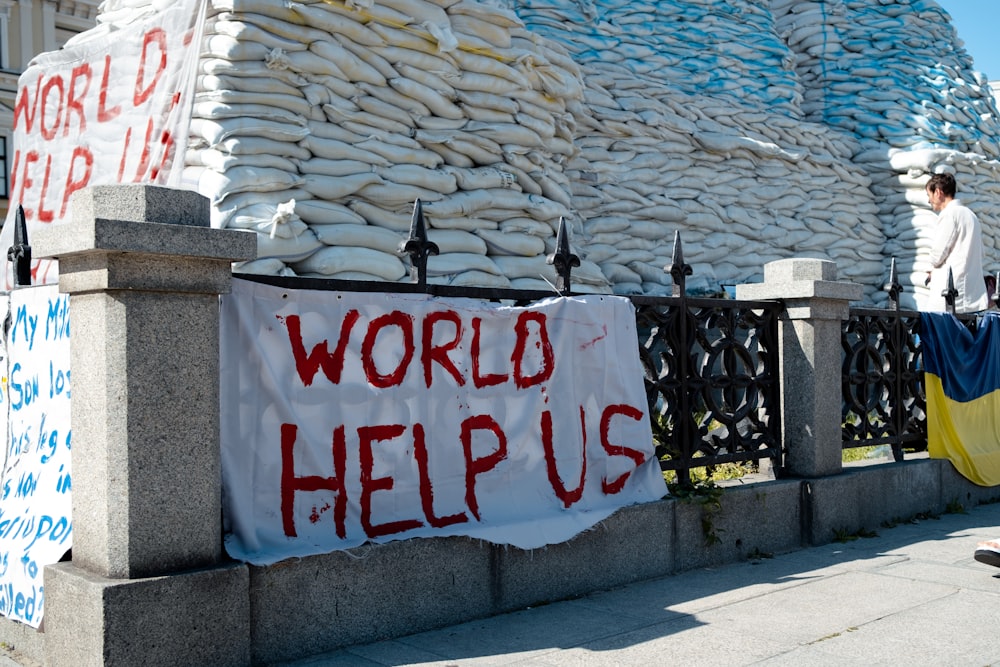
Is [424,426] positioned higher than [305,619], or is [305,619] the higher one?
[424,426]

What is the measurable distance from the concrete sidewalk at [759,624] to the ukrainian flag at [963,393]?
177cm

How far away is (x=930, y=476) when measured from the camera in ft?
20.1

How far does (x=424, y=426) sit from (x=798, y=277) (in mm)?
2420

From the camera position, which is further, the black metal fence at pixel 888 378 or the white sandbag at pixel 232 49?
the white sandbag at pixel 232 49

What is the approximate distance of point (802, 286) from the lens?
17.0ft

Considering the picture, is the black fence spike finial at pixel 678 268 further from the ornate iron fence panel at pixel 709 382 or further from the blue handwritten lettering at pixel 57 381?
the blue handwritten lettering at pixel 57 381

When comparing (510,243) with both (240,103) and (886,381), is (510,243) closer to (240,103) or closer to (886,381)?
(240,103)

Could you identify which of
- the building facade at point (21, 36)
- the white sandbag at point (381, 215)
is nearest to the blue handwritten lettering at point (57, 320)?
the white sandbag at point (381, 215)

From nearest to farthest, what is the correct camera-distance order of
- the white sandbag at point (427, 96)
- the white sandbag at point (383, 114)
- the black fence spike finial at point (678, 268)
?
the black fence spike finial at point (678, 268) < the white sandbag at point (383, 114) < the white sandbag at point (427, 96)

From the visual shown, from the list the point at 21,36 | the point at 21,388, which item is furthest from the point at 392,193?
the point at 21,36

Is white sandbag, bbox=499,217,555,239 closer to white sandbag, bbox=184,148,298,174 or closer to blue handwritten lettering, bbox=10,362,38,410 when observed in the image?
white sandbag, bbox=184,148,298,174

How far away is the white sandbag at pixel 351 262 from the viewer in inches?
259

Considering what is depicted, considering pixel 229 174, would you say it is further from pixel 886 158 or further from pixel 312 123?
pixel 886 158

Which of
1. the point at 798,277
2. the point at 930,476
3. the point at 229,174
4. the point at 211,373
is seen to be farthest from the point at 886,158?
the point at 211,373
